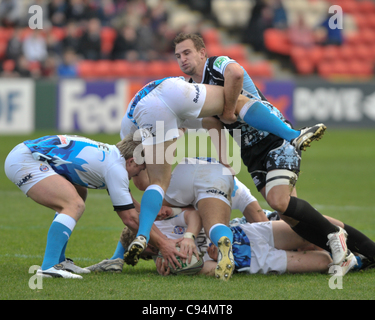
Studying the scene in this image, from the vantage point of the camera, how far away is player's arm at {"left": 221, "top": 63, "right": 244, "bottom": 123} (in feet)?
15.4

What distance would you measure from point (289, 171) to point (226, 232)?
2.58ft

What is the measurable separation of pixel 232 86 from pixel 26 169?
1.76m

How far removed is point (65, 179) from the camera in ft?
14.2

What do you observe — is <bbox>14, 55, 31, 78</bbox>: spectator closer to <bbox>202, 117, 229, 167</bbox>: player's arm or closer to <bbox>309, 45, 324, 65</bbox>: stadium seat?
<bbox>309, 45, 324, 65</bbox>: stadium seat

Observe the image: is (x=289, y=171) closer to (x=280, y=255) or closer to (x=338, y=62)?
(x=280, y=255)

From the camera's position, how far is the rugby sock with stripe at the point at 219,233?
13.9 ft

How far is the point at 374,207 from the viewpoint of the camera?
7.58 meters

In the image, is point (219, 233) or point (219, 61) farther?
point (219, 61)

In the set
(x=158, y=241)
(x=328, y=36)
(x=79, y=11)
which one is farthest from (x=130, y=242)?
(x=328, y=36)

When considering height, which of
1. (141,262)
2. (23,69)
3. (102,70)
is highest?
(102,70)

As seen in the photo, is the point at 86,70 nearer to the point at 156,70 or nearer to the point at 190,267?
the point at 156,70

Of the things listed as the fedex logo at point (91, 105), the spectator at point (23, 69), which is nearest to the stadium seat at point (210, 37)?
the fedex logo at point (91, 105)

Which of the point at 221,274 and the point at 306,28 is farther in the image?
Result: the point at 306,28

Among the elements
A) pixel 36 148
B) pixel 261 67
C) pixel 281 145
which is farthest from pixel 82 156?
pixel 261 67
